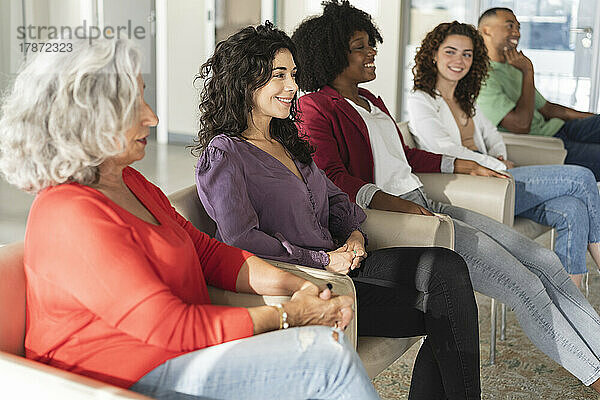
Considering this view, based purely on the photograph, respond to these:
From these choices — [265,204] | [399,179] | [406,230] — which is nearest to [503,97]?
[399,179]

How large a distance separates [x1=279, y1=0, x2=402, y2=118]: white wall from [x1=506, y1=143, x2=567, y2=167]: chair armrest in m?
2.56

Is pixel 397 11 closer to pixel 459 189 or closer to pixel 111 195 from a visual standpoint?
pixel 459 189

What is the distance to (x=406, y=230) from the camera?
2.02 m

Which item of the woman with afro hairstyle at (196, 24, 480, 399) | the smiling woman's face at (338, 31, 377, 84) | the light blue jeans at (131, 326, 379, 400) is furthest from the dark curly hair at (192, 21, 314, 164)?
the light blue jeans at (131, 326, 379, 400)

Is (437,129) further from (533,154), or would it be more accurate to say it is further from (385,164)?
(533,154)

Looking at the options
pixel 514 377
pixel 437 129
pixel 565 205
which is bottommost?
pixel 514 377

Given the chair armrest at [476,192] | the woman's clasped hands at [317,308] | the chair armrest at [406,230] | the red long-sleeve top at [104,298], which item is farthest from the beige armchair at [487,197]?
the red long-sleeve top at [104,298]

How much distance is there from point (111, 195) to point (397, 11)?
189 inches

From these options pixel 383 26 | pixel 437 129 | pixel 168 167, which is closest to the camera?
pixel 437 129

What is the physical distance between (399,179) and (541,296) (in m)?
0.64

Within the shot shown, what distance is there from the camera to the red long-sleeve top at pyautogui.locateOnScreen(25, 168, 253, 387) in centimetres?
115

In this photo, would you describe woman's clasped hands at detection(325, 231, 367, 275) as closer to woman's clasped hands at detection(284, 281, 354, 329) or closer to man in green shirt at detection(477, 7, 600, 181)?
woman's clasped hands at detection(284, 281, 354, 329)

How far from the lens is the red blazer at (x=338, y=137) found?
229 centimetres

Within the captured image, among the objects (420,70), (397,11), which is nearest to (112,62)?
(420,70)
